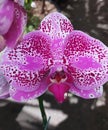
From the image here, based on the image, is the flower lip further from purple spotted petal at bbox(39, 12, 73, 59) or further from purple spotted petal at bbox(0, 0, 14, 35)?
purple spotted petal at bbox(0, 0, 14, 35)

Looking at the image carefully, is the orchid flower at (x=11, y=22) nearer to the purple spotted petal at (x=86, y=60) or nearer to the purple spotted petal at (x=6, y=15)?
the purple spotted petal at (x=6, y=15)

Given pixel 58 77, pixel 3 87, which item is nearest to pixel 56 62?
pixel 58 77

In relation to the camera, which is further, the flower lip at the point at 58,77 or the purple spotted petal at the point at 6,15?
the flower lip at the point at 58,77

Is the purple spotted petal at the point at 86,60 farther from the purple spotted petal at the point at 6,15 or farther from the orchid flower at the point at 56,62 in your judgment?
the purple spotted petal at the point at 6,15

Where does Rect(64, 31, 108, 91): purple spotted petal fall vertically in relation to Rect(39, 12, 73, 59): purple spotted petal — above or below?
below

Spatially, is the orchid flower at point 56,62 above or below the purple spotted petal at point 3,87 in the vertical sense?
above

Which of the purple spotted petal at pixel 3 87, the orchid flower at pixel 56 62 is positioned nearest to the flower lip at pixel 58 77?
the orchid flower at pixel 56 62

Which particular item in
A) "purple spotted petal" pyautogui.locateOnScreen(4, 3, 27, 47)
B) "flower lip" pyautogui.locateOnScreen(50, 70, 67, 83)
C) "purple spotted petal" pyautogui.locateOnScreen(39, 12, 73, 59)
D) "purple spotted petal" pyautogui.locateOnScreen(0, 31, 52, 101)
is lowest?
"flower lip" pyautogui.locateOnScreen(50, 70, 67, 83)

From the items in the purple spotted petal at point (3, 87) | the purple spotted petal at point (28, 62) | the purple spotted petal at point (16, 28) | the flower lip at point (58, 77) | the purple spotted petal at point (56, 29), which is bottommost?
the purple spotted petal at point (3, 87)

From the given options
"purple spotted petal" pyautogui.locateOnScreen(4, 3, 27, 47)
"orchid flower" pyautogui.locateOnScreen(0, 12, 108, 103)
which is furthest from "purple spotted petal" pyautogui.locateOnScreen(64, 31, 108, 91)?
Result: "purple spotted petal" pyautogui.locateOnScreen(4, 3, 27, 47)
